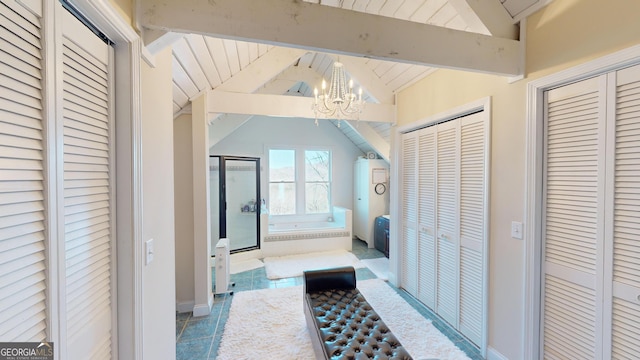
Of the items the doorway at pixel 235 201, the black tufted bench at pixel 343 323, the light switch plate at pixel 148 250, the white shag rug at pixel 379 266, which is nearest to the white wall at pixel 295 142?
the doorway at pixel 235 201

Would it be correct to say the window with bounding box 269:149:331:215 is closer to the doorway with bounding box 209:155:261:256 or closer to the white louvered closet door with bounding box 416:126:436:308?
the doorway with bounding box 209:155:261:256

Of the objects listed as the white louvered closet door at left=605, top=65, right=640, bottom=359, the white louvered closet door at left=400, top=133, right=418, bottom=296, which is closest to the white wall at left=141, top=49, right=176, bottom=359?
the white louvered closet door at left=605, top=65, right=640, bottom=359

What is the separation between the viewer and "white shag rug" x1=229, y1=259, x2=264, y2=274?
3961 mm

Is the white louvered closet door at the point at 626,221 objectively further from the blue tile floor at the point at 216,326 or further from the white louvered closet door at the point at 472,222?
the blue tile floor at the point at 216,326

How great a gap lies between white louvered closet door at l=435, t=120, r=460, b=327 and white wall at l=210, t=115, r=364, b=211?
3419 millimetres

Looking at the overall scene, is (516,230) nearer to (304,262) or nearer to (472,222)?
(472,222)

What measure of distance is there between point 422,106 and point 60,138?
2.83 metres

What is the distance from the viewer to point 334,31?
138 cm

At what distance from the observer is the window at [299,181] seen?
5.62 meters

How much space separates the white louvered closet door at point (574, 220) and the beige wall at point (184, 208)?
306 cm

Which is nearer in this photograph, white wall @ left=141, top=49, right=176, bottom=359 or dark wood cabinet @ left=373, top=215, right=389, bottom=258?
white wall @ left=141, top=49, right=176, bottom=359

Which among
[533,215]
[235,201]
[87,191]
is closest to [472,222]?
[533,215]

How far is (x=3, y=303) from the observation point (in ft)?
1.87

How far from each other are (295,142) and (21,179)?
16.7 feet
